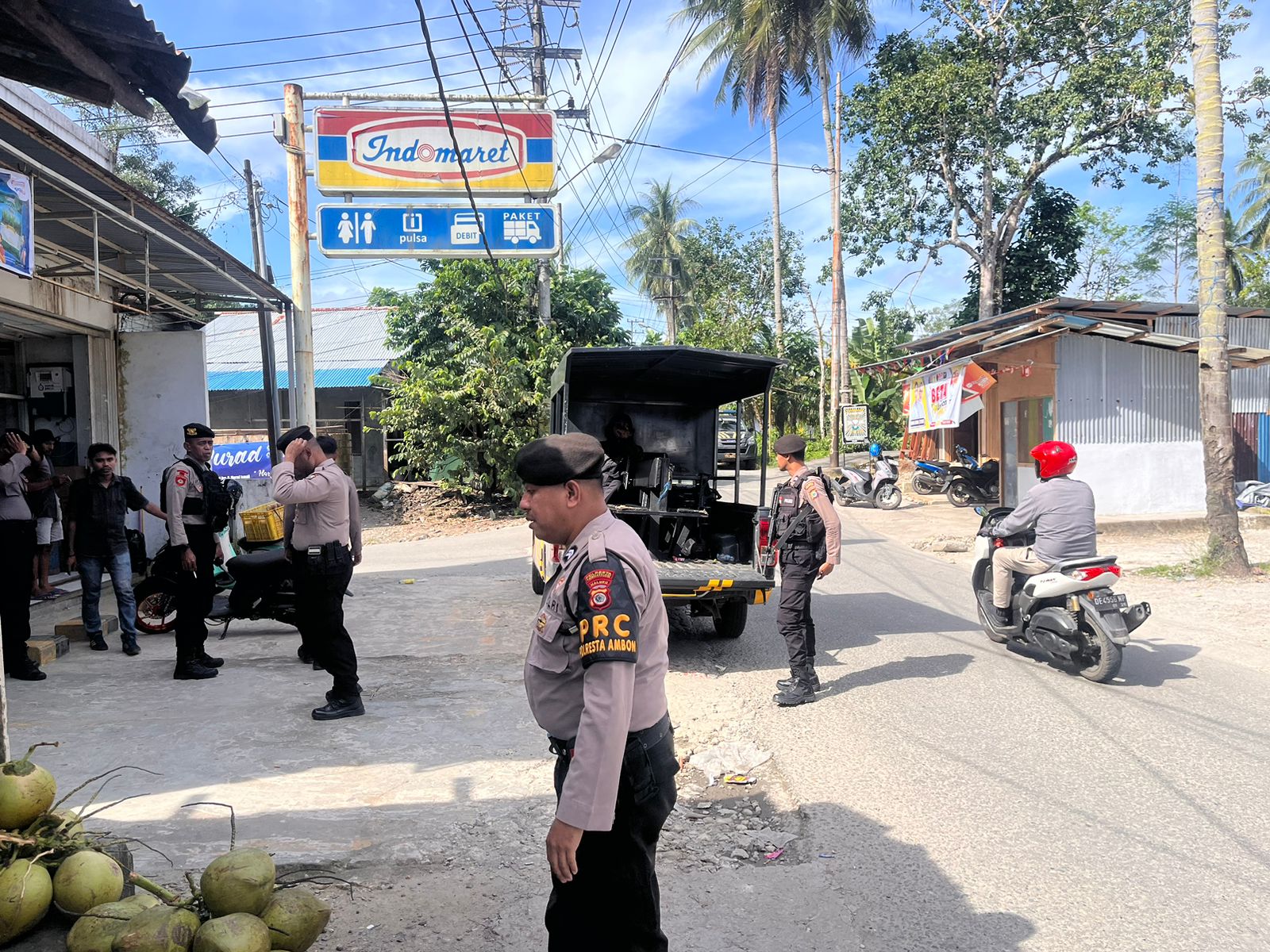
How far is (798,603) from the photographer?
236 inches

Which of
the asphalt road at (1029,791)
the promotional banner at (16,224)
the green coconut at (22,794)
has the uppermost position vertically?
the promotional banner at (16,224)

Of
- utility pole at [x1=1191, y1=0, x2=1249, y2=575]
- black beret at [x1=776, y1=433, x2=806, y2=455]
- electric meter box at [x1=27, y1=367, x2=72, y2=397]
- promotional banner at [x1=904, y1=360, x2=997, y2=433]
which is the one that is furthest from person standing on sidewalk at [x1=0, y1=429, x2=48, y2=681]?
promotional banner at [x1=904, y1=360, x2=997, y2=433]

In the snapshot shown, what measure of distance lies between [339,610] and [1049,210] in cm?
2576

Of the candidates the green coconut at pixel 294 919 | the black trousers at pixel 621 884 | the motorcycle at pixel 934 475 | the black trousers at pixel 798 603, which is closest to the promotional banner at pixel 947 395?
the motorcycle at pixel 934 475

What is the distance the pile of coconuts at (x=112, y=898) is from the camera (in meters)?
2.11

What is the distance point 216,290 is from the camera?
406 inches

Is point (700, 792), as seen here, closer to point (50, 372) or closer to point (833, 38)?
point (50, 372)

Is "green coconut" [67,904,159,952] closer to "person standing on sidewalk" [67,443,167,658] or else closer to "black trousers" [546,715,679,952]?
"black trousers" [546,715,679,952]

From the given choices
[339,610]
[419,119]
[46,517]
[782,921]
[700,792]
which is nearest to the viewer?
[782,921]

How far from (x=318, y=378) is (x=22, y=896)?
2089 centimetres

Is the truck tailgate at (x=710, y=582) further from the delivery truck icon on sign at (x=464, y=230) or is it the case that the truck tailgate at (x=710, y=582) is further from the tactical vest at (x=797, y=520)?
the delivery truck icon on sign at (x=464, y=230)

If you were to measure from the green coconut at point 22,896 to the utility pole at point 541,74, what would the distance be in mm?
16100

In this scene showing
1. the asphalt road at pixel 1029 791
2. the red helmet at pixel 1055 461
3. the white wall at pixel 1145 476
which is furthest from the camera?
the white wall at pixel 1145 476

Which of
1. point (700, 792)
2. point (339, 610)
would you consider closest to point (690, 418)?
point (339, 610)
